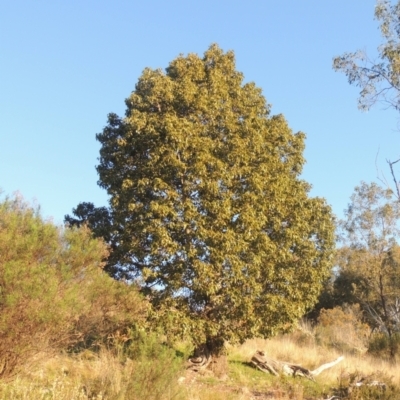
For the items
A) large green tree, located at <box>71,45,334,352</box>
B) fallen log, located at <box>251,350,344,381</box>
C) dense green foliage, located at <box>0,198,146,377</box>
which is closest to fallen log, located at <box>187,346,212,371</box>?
large green tree, located at <box>71,45,334,352</box>

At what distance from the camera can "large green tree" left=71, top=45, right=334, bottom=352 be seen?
45.1 feet

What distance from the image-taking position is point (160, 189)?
1391 cm

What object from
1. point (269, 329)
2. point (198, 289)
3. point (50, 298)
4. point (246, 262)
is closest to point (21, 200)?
point (50, 298)

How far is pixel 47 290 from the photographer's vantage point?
9375mm

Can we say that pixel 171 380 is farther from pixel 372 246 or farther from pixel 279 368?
pixel 372 246

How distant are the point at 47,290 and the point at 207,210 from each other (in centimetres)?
563

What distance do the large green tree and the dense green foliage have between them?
1.74m

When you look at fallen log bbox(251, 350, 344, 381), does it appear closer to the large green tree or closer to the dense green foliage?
the large green tree

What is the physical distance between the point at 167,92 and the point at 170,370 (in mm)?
8896

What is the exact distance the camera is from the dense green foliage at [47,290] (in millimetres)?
9195

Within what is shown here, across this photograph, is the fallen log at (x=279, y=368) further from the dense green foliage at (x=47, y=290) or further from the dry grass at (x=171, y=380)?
the dense green foliage at (x=47, y=290)

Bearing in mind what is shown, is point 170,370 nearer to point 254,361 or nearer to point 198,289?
point 198,289

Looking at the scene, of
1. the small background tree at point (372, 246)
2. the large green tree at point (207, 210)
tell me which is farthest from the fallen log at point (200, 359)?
the small background tree at point (372, 246)

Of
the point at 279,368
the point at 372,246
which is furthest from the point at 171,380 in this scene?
the point at 372,246
